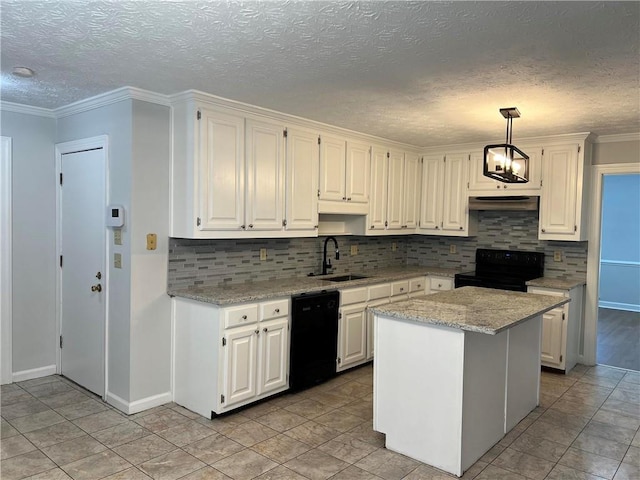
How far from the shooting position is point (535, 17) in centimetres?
199

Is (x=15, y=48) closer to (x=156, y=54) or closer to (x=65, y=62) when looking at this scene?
(x=65, y=62)

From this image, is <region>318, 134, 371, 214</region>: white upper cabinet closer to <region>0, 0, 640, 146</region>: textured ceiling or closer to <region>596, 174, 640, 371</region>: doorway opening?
<region>0, 0, 640, 146</region>: textured ceiling

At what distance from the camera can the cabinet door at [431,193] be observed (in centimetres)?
557

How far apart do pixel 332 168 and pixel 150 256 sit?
188cm

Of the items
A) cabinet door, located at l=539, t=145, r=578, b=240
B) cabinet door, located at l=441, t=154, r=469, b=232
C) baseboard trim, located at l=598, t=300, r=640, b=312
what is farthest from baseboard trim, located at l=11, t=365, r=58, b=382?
baseboard trim, located at l=598, t=300, r=640, b=312

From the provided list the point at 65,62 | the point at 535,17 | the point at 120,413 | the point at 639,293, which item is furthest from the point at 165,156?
the point at 639,293

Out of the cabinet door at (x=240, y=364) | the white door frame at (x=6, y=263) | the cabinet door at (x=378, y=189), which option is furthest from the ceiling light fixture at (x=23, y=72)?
the cabinet door at (x=378, y=189)

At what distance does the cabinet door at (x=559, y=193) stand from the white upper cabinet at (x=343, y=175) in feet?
5.83

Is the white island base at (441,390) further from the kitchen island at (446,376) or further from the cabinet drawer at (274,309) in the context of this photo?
the cabinet drawer at (274,309)

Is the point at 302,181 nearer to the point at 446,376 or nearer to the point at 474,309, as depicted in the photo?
the point at 474,309

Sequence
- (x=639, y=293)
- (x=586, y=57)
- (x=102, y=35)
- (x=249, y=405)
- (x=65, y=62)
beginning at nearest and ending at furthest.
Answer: (x=102, y=35) < (x=586, y=57) < (x=65, y=62) < (x=249, y=405) < (x=639, y=293)

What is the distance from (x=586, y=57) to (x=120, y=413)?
146 inches

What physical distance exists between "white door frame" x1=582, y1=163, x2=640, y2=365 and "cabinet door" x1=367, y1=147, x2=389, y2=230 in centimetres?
208

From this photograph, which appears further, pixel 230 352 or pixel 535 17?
pixel 230 352
